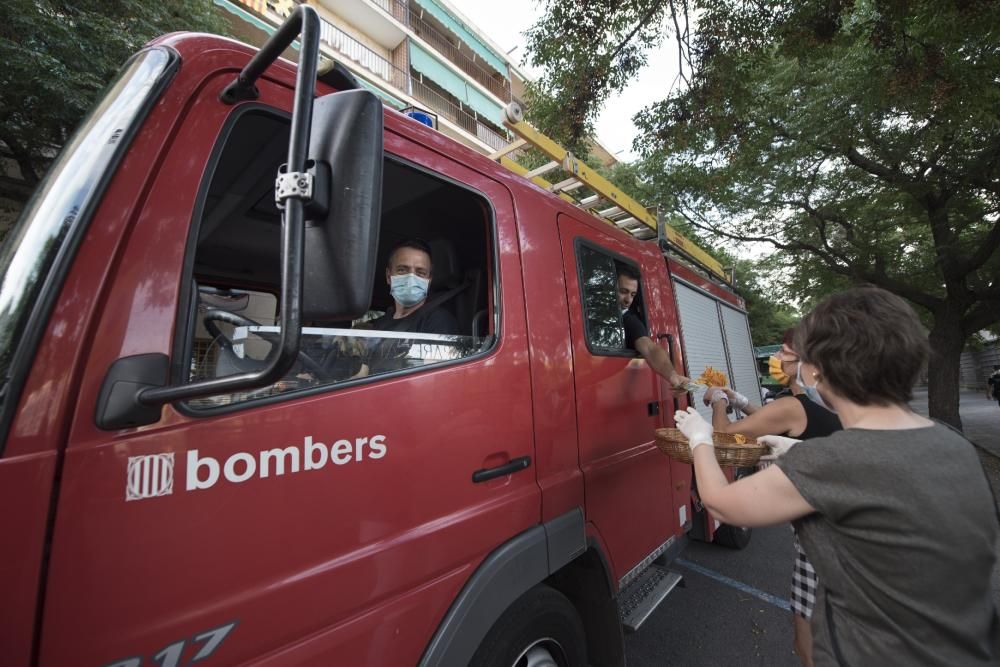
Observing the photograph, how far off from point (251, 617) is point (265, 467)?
30cm

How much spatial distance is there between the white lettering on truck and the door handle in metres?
0.36

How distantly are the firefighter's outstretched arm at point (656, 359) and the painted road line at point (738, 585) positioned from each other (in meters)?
1.88

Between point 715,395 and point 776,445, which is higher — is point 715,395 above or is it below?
above

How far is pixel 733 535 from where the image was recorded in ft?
14.7

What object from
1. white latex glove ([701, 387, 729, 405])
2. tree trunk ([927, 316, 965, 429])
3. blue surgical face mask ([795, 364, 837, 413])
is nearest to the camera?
blue surgical face mask ([795, 364, 837, 413])

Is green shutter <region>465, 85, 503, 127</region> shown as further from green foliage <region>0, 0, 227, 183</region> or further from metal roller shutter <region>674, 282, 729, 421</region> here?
metal roller shutter <region>674, 282, 729, 421</region>

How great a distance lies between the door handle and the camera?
1456 millimetres

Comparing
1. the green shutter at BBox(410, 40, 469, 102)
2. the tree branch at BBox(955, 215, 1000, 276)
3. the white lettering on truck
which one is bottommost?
the white lettering on truck

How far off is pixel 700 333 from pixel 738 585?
84.2 inches

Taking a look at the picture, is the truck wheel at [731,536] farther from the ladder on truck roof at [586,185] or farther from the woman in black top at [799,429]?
the ladder on truck roof at [586,185]

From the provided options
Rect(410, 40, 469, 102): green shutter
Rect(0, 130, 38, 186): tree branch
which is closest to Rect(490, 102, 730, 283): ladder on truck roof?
Rect(0, 130, 38, 186): tree branch

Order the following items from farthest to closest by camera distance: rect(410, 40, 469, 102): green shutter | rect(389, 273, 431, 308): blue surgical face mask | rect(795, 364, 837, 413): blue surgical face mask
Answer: rect(410, 40, 469, 102): green shutter, rect(389, 273, 431, 308): blue surgical face mask, rect(795, 364, 837, 413): blue surgical face mask

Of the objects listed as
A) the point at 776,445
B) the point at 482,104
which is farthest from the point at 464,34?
the point at 776,445

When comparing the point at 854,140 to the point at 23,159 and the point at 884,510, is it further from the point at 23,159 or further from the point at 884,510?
the point at 23,159
